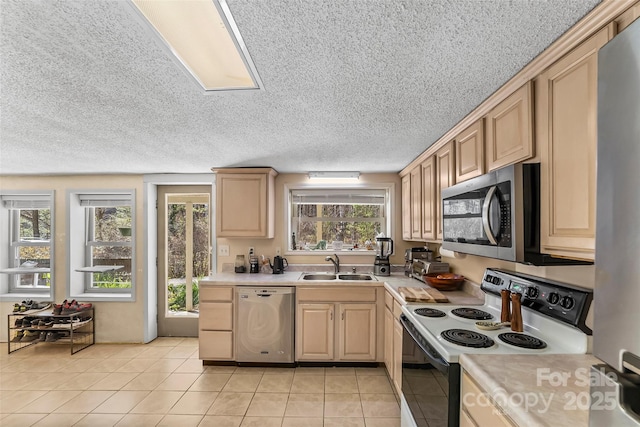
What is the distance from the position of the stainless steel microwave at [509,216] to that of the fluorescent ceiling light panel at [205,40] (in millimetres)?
1225

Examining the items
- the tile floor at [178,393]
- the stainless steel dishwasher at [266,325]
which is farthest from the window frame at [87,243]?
the stainless steel dishwasher at [266,325]

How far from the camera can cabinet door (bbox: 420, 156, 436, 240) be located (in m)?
2.60

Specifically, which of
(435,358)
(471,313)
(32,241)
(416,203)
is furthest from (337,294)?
(32,241)

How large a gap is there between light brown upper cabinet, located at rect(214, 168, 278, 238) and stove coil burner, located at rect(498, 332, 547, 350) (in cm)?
261

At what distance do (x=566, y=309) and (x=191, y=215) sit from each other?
13.3 ft

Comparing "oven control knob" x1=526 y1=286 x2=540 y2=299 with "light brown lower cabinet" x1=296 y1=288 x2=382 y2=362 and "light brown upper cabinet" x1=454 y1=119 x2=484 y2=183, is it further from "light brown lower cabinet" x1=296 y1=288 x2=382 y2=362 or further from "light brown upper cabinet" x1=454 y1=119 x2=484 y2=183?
"light brown lower cabinet" x1=296 y1=288 x2=382 y2=362

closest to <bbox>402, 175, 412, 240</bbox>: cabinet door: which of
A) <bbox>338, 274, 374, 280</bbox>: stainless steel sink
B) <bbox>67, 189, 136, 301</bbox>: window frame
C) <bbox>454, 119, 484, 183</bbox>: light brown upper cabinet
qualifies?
<bbox>338, 274, 374, 280</bbox>: stainless steel sink

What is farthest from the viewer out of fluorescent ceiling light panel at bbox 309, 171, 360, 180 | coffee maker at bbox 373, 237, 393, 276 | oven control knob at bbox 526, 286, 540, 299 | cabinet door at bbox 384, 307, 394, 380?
fluorescent ceiling light panel at bbox 309, 171, 360, 180

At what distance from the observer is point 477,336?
1.54 m

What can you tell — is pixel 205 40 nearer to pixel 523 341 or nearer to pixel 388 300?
pixel 523 341

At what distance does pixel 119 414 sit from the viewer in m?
2.44

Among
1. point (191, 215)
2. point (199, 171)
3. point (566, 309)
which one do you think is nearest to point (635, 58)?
point (566, 309)

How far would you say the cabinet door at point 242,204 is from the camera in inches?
140

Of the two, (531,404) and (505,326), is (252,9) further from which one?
(505,326)
